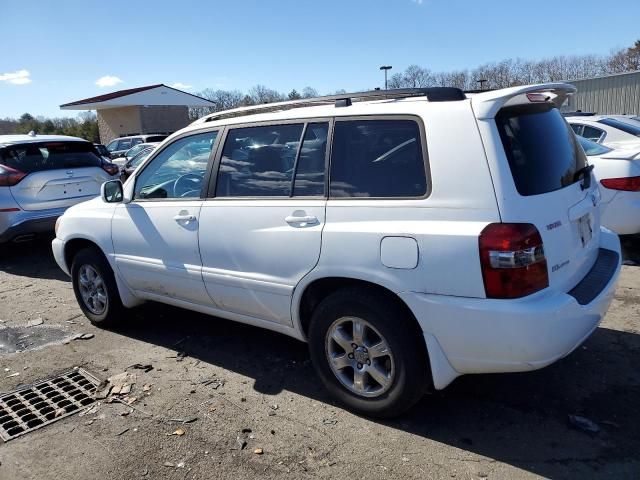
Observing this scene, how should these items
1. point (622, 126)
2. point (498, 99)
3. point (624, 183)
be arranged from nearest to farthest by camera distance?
point (498, 99) < point (624, 183) < point (622, 126)

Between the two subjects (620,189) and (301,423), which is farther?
(620,189)

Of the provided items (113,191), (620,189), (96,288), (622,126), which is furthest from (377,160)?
(622,126)

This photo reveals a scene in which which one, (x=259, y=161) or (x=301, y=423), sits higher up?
(x=259, y=161)

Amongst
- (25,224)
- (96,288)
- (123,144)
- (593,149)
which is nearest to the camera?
(96,288)

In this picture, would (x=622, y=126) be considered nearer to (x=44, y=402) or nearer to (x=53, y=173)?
(x=53, y=173)

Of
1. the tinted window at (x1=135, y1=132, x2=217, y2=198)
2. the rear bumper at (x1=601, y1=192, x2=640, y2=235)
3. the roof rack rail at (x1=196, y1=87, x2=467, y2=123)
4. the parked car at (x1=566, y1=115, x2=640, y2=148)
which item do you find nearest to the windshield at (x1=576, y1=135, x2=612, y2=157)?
the rear bumper at (x1=601, y1=192, x2=640, y2=235)

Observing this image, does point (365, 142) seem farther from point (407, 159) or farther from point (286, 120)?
point (286, 120)

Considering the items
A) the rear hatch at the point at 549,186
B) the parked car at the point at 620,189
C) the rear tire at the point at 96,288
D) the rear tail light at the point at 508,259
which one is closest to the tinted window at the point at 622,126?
the parked car at the point at 620,189

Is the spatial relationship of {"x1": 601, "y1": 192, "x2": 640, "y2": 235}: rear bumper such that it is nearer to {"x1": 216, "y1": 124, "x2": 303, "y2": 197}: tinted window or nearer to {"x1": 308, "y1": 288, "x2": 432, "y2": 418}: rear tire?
{"x1": 308, "y1": 288, "x2": 432, "y2": 418}: rear tire

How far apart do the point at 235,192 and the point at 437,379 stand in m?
1.86

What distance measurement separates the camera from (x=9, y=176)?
7305mm

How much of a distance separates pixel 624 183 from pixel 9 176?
25.8ft

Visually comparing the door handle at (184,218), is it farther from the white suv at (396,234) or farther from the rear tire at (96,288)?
the rear tire at (96,288)

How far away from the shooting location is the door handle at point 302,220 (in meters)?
3.23
